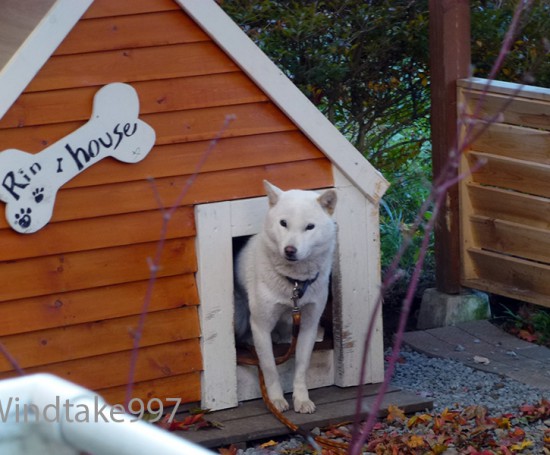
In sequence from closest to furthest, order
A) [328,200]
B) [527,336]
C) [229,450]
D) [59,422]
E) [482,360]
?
[59,422], [229,450], [328,200], [482,360], [527,336]

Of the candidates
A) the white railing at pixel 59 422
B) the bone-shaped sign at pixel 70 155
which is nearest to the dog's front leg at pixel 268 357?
the bone-shaped sign at pixel 70 155

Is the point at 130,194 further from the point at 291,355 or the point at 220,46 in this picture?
the point at 291,355

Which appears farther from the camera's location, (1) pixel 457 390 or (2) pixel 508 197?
(2) pixel 508 197

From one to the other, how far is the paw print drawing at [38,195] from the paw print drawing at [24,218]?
0.17 ft

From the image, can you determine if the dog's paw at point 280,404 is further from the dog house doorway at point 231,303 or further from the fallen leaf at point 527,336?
the fallen leaf at point 527,336

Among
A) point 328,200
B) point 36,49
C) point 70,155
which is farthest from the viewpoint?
point 328,200

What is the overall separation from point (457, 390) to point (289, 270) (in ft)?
4.18

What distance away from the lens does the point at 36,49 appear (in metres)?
3.83

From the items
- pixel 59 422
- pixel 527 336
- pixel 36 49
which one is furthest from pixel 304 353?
pixel 59 422

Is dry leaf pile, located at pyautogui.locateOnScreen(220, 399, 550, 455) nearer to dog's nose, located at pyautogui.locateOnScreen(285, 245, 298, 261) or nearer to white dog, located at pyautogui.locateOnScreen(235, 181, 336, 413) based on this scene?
white dog, located at pyautogui.locateOnScreen(235, 181, 336, 413)

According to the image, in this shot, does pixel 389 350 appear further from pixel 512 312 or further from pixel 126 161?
pixel 126 161

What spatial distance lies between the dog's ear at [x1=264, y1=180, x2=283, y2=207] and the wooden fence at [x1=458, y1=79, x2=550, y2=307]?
5.90 ft

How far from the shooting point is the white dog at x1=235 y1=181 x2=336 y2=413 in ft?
13.3

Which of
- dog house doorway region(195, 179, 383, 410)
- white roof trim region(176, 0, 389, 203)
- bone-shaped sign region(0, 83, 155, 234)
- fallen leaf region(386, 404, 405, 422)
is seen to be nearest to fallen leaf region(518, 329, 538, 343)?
dog house doorway region(195, 179, 383, 410)
